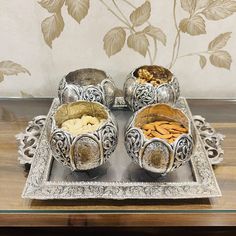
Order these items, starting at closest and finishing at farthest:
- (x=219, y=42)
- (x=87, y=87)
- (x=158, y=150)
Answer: (x=158, y=150) → (x=87, y=87) → (x=219, y=42)

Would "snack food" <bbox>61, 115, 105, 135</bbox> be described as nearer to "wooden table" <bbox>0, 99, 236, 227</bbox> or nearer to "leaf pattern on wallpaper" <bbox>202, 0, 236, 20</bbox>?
"wooden table" <bbox>0, 99, 236, 227</bbox>

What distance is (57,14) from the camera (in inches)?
30.6

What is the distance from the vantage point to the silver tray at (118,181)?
0.59 meters

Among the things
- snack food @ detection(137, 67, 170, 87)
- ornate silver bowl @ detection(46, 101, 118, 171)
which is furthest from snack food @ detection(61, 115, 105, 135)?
snack food @ detection(137, 67, 170, 87)

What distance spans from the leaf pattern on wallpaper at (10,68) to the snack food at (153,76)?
0.26 m

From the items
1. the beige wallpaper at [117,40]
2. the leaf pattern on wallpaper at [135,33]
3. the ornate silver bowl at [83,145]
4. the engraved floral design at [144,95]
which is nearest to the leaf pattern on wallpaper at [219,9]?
the beige wallpaper at [117,40]

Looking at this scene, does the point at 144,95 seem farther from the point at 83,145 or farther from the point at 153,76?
the point at 83,145

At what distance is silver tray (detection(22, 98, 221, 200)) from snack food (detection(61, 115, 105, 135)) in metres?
0.07

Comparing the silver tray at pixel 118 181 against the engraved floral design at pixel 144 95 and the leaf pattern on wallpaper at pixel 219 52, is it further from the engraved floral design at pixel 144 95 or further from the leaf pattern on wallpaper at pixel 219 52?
the leaf pattern on wallpaper at pixel 219 52

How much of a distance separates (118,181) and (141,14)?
36 centimetres

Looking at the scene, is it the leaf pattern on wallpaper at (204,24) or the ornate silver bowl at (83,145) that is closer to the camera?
the ornate silver bowl at (83,145)

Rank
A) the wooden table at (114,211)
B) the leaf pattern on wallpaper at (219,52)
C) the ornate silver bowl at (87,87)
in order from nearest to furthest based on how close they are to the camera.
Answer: the wooden table at (114,211)
the ornate silver bowl at (87,87)
the leaf pattern on wallpaper at (219,52)

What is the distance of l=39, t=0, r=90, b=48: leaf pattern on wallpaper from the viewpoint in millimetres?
767

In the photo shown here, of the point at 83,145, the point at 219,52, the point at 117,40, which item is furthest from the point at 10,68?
the point at 219,52
